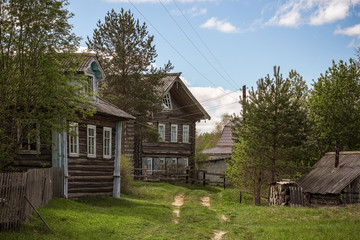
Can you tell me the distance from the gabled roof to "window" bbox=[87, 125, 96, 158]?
50.8ft

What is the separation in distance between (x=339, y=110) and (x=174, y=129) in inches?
632

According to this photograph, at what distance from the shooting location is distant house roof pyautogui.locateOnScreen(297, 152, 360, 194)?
845 inches

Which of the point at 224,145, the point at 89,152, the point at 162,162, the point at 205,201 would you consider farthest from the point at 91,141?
the point at 224,145

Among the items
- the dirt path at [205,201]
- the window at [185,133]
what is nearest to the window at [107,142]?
the dirt path at [205,201]

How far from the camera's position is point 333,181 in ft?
72.9

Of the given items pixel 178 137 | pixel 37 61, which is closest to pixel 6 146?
pixel 37 61

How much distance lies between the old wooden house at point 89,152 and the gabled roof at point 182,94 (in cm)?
1406

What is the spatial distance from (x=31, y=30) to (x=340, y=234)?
1172cm

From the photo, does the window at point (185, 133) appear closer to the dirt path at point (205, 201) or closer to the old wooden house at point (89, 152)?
the dirt path at point (205, 201)

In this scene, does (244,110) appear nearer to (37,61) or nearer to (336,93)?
(336,93)

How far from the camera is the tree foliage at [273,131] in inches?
950

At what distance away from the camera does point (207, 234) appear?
14266mm

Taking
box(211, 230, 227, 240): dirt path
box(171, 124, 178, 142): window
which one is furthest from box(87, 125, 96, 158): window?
box(171, 124, 178, 142): window

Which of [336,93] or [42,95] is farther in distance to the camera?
[336,93]
